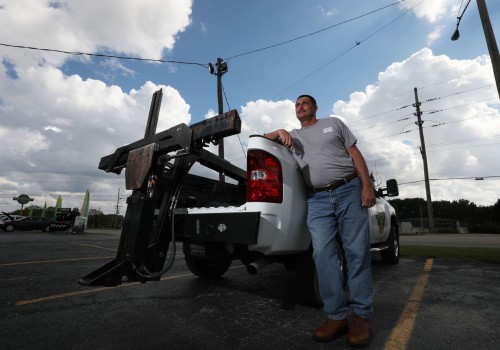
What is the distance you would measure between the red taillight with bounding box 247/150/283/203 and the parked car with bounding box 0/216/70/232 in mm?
25833

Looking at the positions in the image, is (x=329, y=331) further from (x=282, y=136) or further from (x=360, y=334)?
(x=282, y=136)

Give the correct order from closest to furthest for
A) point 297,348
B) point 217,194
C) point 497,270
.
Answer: point 297,348 → point 217,194 → point 497,270

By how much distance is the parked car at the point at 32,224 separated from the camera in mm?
23328

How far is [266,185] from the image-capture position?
7.86 feet

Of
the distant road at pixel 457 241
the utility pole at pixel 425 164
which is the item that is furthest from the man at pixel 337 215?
the utility pole at pixel 425 164

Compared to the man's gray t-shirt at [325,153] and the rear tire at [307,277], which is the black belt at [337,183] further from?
the rear tire at [307,277]

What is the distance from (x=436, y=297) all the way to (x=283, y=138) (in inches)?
100

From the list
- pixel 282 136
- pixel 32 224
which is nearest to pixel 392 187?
pixel 282 136

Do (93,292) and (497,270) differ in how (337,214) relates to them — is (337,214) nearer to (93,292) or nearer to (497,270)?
(93,292)

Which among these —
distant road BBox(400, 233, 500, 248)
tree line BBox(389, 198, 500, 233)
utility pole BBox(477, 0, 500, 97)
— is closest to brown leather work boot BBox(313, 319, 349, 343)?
utility pole BBox(477, 0, 500, 97)

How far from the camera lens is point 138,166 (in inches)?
104

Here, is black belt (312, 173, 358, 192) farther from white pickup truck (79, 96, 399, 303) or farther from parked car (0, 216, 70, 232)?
parked car (0, 216, 70, 232)

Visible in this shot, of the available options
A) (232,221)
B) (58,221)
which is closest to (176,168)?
(232,221)

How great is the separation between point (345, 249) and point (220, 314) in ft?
4.16
